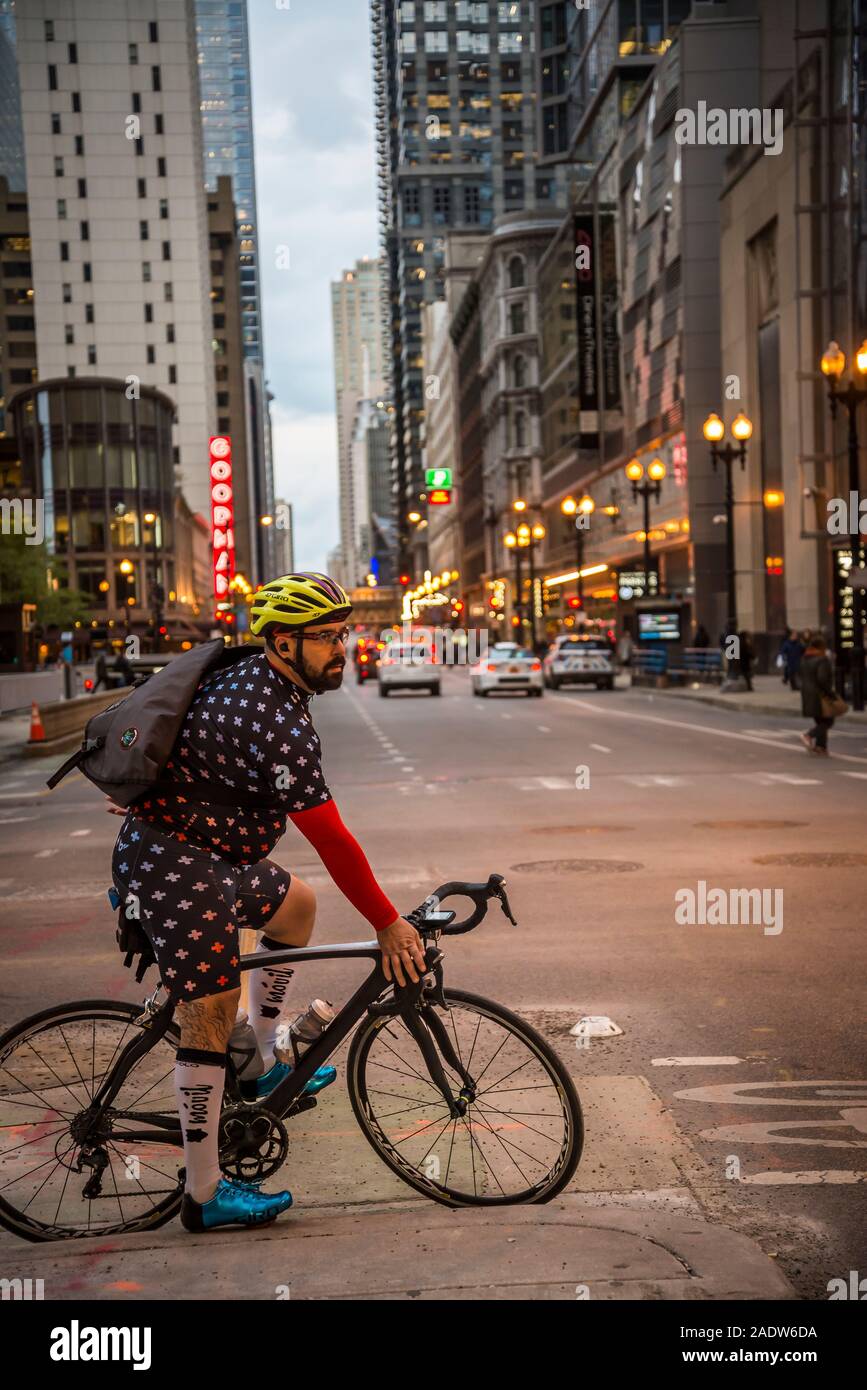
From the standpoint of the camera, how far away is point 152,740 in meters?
4.01

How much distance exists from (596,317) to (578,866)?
231 feet

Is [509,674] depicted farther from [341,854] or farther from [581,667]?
[341,854]

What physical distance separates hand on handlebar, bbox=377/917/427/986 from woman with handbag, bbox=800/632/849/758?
16328 mm

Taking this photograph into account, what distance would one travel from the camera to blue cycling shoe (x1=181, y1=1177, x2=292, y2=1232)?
417 centimetres

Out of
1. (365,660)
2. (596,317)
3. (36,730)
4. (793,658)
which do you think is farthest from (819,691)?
(596,317)

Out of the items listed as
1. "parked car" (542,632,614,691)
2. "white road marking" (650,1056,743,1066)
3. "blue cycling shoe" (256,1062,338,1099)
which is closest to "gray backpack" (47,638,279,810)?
"blue cycling shoe" (256,1062,338,1099)

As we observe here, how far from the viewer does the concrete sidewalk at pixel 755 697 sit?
1164 inches

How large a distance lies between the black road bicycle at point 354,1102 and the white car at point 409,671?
4378 centimetres

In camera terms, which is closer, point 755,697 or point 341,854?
point 341,854

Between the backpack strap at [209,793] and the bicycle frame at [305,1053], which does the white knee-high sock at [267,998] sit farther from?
the backpack strap at [209,793]

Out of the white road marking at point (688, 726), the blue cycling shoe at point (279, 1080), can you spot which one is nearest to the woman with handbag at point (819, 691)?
the white road marking at point (688, 726)

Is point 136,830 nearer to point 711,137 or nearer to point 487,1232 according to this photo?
point 487,1232

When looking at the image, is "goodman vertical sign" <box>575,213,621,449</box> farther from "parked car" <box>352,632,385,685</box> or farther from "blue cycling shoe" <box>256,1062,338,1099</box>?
"blue cycling shoe" <box>256,1062,338,1099</box>

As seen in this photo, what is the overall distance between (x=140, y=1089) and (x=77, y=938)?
4.86 m
